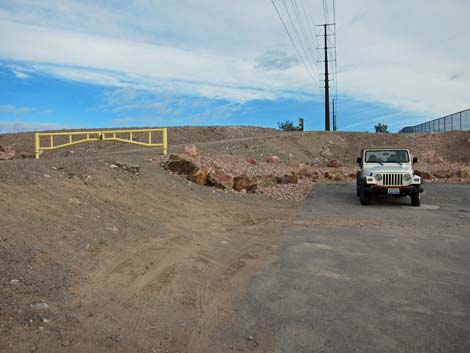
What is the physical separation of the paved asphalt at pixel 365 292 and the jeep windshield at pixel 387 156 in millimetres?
4857

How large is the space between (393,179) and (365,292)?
30.0 ft

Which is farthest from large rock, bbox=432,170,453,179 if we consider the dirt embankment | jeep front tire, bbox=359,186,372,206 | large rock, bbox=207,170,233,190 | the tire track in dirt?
the tire track in dirt

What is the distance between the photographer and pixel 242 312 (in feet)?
15.6

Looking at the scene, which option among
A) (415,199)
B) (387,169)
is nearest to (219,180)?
(387,169)

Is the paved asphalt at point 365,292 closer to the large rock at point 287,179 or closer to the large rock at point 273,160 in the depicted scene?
the large rock at point 287,179

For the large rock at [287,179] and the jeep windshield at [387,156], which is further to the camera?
the large rock at [287,179]

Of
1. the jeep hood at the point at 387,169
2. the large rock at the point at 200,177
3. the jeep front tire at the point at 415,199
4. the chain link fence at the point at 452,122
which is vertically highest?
the chain link fence at the point at 452,122

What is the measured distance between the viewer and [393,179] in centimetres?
1373

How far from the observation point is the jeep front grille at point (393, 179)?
13703mm

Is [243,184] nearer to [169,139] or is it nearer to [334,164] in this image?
[334,164]

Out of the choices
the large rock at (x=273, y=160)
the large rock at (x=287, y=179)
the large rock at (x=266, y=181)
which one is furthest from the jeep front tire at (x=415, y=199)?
the large rock at (x=273, y=160)

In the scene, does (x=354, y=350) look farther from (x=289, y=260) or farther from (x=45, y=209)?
(x=45, y=209)

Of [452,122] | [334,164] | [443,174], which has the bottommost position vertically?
[443,174]

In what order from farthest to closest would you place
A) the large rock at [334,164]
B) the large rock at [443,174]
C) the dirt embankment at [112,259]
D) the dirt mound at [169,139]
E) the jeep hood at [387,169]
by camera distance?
1. the large rock at [334,164]
2. the dirt mound at [169,139]
3. the large rock at [443,174]
4. the jeep hood at [387,169]
5. the dirt embankment at [112,259]
